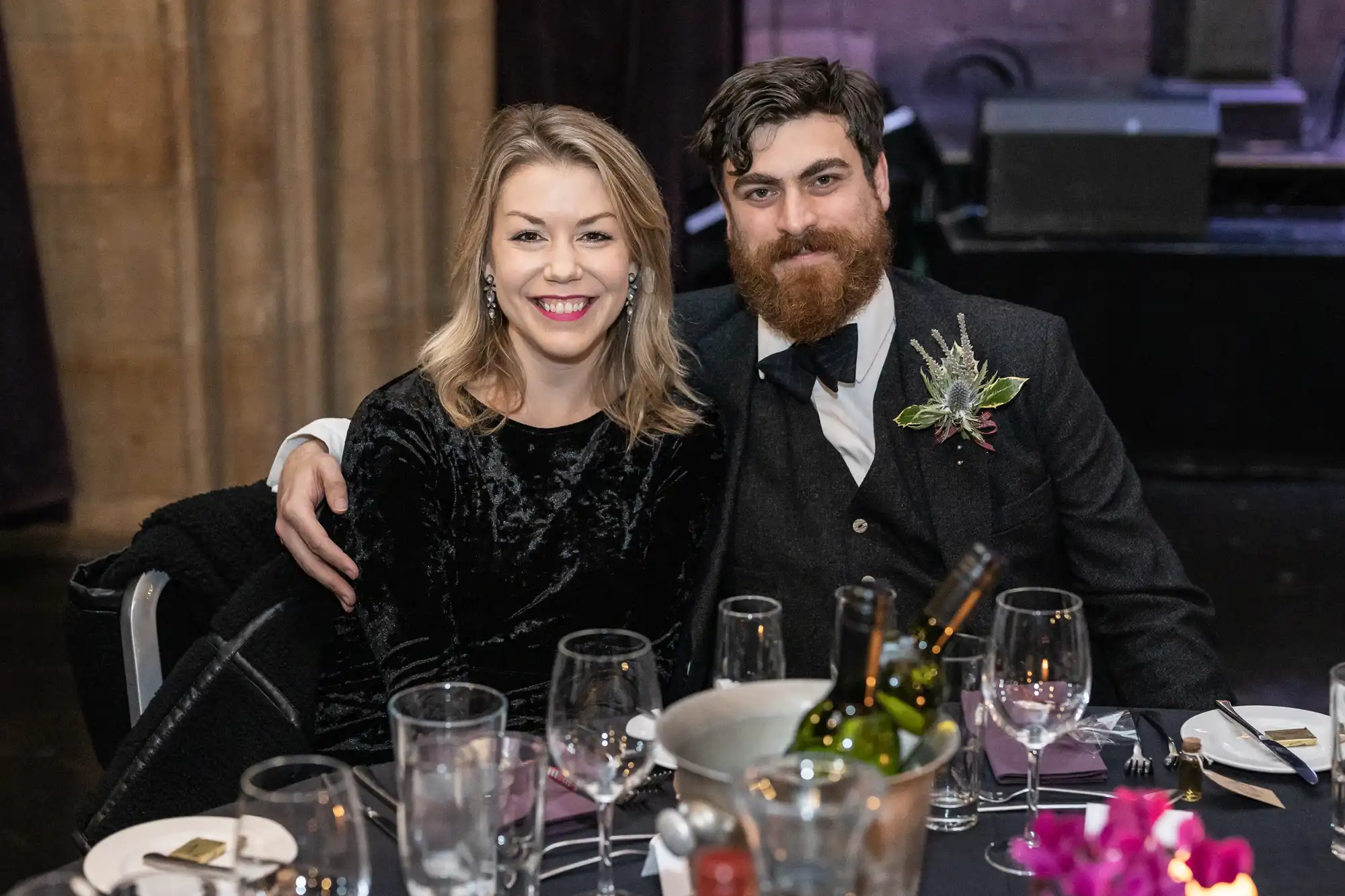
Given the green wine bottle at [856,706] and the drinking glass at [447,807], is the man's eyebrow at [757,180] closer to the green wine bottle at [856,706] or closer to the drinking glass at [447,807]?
the green wine bottle at [856,706]

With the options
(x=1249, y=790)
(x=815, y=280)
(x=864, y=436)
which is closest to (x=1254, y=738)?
(x=1249, y=790)

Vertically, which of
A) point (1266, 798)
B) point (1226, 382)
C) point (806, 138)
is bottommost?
point (1226, 382)

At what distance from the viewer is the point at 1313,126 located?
7242 mm

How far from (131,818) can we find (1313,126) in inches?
258

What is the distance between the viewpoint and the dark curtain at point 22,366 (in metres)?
4.29

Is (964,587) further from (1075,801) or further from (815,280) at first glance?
(815,280)

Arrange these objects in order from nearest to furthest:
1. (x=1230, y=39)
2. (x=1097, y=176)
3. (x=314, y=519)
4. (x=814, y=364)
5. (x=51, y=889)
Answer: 1. (x=51, y=889)
2. (x=314, y=519)
3. (x=814, y=364)
4. (x=1097, y=176)
5. (x=1230, y=39)

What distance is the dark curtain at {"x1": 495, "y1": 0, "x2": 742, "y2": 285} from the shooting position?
15.4 ft

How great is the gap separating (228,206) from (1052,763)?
3.34m

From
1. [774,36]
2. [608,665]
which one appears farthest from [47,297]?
[774,36]

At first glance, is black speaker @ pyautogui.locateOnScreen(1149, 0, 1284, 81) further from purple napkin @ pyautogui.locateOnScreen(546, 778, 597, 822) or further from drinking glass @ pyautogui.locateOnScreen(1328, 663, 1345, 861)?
purple napkin @ pyautogui.locateOnScreen(546, 778, 597, 822)

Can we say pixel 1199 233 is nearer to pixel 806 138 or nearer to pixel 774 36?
pixel 774 36

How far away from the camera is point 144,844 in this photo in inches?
57.9

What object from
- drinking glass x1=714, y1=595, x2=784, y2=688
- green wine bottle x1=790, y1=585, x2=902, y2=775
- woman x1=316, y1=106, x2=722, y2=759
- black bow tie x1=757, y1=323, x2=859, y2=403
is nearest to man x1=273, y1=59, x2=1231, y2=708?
black bow tie x1=757, y1=323, x2=859, y2=403
